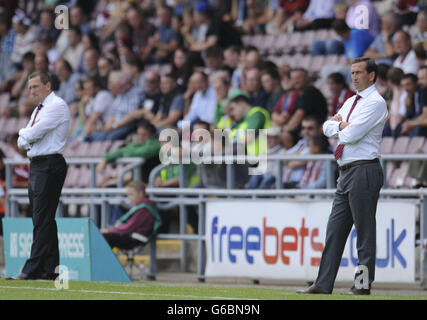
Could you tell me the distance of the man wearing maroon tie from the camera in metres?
9.85

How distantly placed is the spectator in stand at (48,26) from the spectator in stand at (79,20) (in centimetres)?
62

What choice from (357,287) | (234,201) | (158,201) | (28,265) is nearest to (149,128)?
(158,201)

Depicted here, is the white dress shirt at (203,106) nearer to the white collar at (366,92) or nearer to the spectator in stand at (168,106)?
the spectator in stand at (168,106)

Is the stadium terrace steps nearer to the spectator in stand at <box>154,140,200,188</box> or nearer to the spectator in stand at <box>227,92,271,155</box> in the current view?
the spectator in stand at <box>154,140,200,188</box>

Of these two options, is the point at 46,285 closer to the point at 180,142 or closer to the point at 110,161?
the point at 110,161

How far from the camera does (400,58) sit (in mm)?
15688

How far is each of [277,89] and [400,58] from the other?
1870 millimetres

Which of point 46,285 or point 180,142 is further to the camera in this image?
point 180,142

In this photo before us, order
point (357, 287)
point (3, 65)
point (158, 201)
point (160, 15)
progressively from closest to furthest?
point (357, 287) → point (158, 201) → point (160, 15) → point (3, 65)

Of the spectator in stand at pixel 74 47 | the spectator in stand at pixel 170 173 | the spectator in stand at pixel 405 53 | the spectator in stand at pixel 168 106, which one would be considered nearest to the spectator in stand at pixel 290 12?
the spectator in stand at pixel 168 106

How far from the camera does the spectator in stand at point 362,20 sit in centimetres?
1675

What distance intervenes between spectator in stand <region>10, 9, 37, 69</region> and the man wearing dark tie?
12.2 metres
